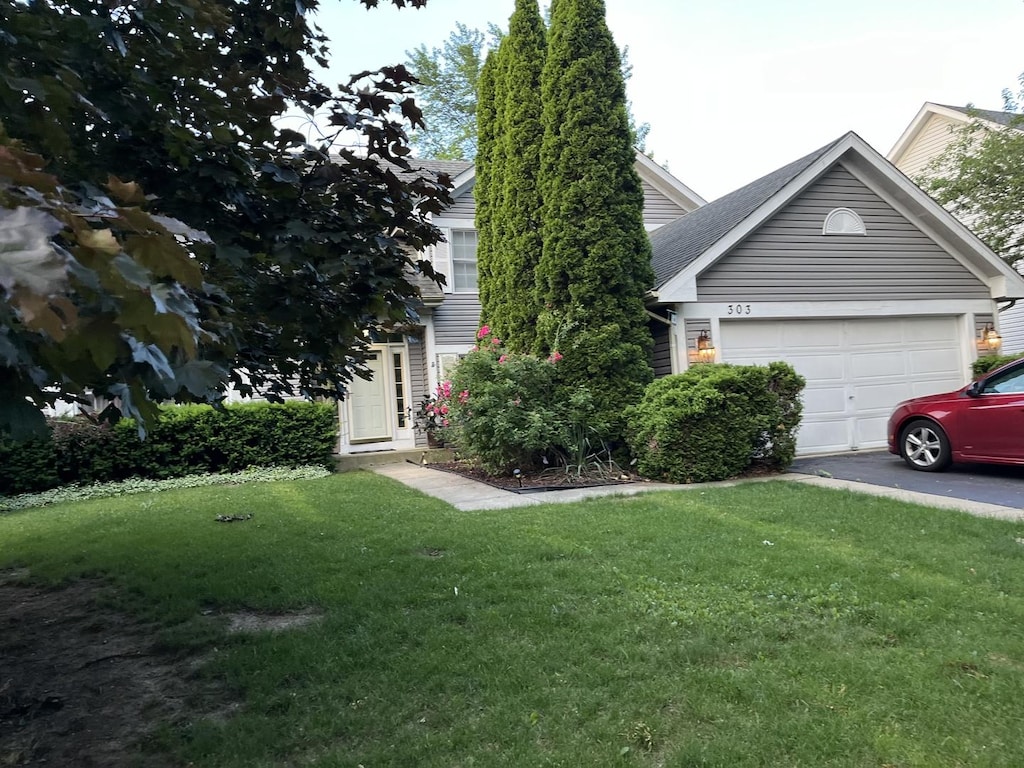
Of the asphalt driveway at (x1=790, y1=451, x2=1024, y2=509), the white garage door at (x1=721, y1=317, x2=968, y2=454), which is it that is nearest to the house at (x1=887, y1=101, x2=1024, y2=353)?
the white garage door at (x1=721, y1=317, x2=968, y2=454)

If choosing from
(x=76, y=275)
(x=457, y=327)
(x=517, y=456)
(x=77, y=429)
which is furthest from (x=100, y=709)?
(x=457, y=327)

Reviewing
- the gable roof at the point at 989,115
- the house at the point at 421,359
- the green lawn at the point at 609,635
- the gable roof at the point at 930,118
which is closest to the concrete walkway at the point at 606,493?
the green lawn at the point at 609,635

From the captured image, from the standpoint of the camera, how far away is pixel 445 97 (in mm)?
29891

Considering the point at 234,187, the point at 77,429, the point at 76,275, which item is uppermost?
the point at 234,187

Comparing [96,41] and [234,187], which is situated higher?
[96,41]

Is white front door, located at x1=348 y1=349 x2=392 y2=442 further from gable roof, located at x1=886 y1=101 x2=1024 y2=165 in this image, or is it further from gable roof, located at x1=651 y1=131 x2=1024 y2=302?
gable roof, located at x1=886 y1=101 x2=1024 y2=165

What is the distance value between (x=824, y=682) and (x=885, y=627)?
81 cm

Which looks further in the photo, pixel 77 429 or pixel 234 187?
pixel 77 429

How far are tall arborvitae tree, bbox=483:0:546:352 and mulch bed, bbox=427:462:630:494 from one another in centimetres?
225

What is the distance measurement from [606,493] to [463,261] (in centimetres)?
826

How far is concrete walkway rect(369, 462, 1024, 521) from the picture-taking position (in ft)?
20.2

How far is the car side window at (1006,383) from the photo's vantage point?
24.2ft

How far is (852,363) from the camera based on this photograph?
1070 centimetres

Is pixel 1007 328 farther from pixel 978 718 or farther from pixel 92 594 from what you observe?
pixel 92 594
